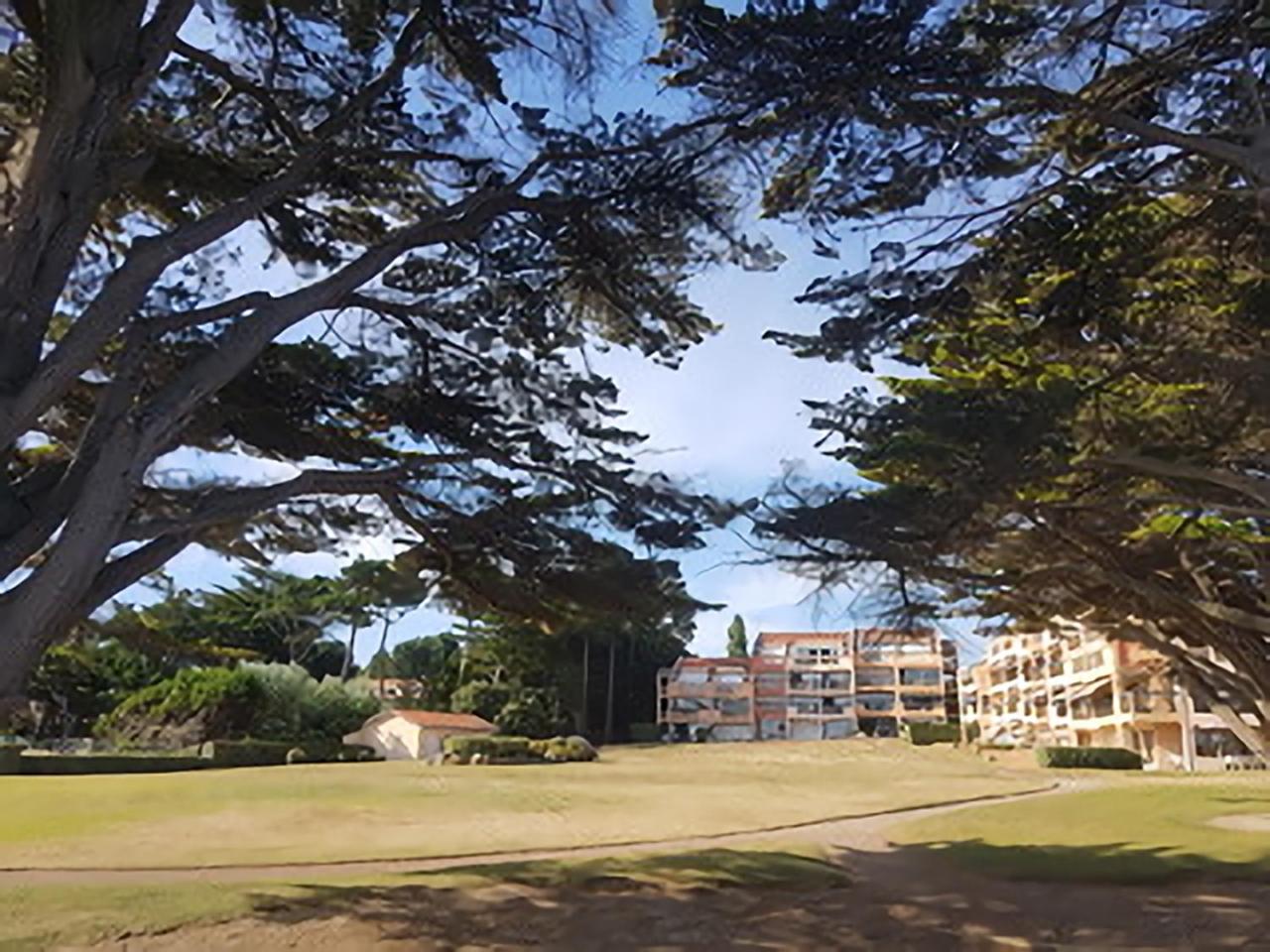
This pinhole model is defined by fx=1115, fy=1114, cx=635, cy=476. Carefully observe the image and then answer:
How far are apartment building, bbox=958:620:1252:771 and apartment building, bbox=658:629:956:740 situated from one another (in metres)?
4.60

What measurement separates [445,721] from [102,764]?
17.0 metres

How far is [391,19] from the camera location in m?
10.4

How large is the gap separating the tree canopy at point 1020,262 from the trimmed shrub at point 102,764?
30070mm

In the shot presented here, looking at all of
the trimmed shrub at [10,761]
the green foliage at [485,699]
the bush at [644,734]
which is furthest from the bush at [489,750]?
the bush at [644,734]

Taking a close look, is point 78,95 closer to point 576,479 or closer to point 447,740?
point 576,479

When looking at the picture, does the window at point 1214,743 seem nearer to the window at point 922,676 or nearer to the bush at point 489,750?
the window at point 922,676

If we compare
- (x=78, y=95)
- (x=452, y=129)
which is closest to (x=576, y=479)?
(x=452, y=129)

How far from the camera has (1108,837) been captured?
18750 mm

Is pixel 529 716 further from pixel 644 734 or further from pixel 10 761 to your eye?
pixel 10 761

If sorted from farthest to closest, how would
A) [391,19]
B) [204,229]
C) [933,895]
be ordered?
1. [933,895]
2. [391,19]
3. [204,229]

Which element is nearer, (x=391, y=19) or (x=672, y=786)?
(x=391, y=19)

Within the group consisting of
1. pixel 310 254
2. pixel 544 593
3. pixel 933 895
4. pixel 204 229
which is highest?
pixel 310 254

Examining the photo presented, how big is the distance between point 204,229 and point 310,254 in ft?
8.53

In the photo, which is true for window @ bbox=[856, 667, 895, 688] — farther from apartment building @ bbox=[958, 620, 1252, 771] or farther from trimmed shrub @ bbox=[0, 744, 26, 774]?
trimmed shrub @ bbox=[0, 744, 26, 774]
